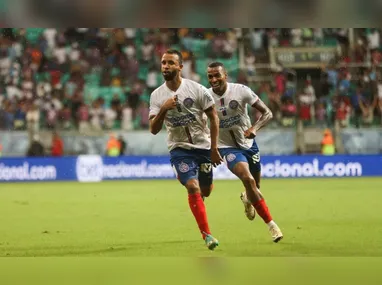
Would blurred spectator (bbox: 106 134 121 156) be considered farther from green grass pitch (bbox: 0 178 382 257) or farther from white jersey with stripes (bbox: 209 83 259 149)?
white jersey with stripes (bbox: 209 83 259 149)

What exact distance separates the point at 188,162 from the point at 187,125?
46 cm

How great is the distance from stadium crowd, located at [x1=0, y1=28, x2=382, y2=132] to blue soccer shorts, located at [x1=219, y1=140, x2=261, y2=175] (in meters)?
14.5

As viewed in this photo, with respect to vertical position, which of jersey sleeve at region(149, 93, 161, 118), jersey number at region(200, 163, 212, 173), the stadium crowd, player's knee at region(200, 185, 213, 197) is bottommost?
player's knee at region(200, 185, 213, 197)

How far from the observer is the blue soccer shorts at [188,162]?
1030 cm

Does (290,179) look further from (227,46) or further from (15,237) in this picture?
(15,237)

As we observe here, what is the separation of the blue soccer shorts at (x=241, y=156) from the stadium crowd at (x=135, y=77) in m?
14.5

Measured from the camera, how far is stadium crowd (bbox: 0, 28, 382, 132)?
26750mm

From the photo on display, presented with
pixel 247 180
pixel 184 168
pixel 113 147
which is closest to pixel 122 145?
pixel 113 147

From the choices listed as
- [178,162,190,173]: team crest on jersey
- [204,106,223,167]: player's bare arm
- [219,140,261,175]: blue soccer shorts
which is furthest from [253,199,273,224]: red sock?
[178,162,190,173]: team crest on jersey

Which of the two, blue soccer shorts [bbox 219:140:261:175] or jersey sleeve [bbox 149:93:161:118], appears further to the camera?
blue soccer shorts [bbox 219:140:261:175]

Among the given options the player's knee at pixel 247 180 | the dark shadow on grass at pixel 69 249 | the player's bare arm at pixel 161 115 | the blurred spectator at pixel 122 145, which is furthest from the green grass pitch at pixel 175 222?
the blurred spectator at pixel 122 145

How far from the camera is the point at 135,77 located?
2858 centimetres
